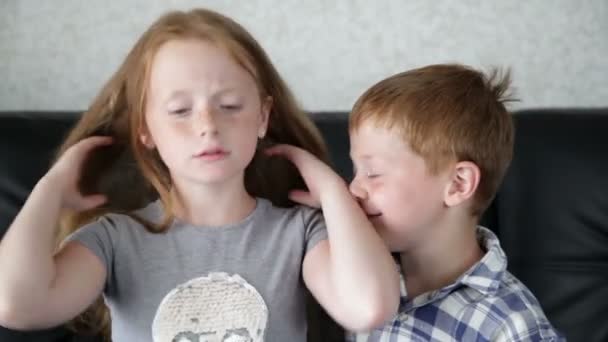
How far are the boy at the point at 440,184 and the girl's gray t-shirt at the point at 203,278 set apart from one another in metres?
0.15

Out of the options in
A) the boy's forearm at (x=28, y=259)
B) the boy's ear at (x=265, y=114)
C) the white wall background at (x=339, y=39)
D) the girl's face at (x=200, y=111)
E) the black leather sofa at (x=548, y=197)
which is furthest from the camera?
the white wall background at (x=339, y=39)

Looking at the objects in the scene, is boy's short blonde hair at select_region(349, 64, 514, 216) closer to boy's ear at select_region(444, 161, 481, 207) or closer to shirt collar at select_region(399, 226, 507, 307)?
boy's ear at select_region(444, 161, 481, 207)

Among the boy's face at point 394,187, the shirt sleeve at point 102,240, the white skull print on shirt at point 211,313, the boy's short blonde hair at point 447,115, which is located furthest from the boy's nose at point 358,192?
the shirt sleeve at point 102,240

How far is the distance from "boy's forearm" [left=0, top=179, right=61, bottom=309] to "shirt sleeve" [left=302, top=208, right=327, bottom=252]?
0.39m

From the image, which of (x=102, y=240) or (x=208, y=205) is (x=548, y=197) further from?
(x=102, y=240)

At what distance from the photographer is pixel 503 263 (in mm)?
1149

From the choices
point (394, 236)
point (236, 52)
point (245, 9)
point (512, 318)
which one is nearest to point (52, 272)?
point (236, 52)

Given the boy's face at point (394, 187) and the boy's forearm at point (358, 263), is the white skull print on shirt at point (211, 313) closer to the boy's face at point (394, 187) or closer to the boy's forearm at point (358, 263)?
the boy's forearm at point (358, 263)

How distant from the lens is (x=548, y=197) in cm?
142

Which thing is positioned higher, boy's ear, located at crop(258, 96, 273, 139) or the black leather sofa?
boy's ear, located at crop(258, 96, 273, 139)

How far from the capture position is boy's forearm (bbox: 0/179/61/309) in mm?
927

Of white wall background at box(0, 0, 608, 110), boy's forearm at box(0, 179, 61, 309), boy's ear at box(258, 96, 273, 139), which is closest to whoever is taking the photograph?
boy's forearm at box(0, 179, 61, 309)

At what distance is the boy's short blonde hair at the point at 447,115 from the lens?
3.67 ft

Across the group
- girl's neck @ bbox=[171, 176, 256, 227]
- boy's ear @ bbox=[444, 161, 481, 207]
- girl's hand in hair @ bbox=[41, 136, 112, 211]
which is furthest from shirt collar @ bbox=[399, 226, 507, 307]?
girl's hand in hair @ bbox=[41, 136, 112, 211]
